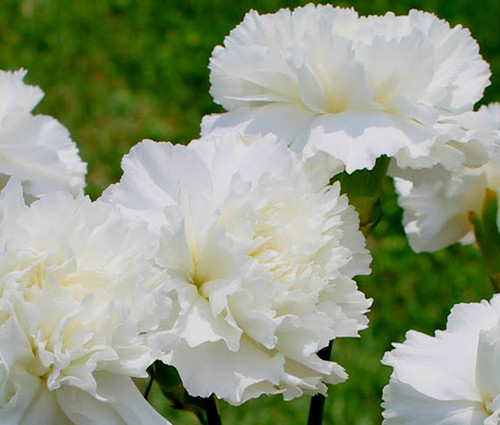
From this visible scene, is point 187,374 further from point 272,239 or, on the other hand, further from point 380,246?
point 380,246

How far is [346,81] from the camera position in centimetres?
70

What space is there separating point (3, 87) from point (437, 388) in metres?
0.41

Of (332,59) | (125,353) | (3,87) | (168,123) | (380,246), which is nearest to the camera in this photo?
(125,353)

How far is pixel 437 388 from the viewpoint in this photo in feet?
2.06

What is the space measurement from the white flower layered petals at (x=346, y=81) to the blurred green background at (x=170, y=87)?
4.23ft

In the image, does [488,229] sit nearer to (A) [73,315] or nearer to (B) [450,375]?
(B) [450,375]

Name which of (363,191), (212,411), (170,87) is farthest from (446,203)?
(170,87)

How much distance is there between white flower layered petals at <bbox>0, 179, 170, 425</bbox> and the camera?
54 cm

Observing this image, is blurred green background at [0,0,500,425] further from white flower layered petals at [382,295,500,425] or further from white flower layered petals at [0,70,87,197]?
white flower layered petals at [382,295,500,425]

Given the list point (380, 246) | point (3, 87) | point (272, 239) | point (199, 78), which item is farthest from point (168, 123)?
point (272, 239)

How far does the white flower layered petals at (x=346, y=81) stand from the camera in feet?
2.23

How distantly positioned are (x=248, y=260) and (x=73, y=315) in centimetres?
10

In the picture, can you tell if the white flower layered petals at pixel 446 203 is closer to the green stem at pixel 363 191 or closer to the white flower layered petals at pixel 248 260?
the green stem at pixel 363 191

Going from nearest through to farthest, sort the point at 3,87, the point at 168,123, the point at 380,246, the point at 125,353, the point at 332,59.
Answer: the point at 125,353 → the point at 332,59 → the point at 3,87 → the point at 380,246 → the point at 168,123
